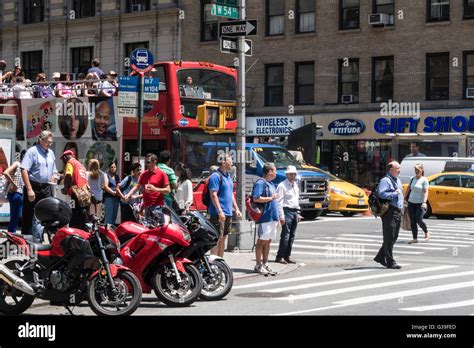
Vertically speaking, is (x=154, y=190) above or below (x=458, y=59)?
below

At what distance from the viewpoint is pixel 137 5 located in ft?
153

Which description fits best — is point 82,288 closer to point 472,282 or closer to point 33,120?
point 472,282

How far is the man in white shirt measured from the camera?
672 inches

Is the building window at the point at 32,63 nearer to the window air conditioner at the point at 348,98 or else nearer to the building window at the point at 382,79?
the window air conditioner at the point at 348,98

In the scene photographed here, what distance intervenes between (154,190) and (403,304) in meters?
5.14

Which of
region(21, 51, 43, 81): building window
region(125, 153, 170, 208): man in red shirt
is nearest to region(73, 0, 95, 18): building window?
region(21, 51, 43, 81): building window

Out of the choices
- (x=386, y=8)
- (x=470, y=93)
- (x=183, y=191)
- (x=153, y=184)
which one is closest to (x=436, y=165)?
(x=470, y=93)

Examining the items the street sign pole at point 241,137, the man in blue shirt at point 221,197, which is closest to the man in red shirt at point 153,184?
the man in blue shirt at point 221,197

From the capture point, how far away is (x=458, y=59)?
38594 mm

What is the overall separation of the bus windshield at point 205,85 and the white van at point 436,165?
10621 millimetres

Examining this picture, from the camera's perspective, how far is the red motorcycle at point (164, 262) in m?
11.7

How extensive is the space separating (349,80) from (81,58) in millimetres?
15735
